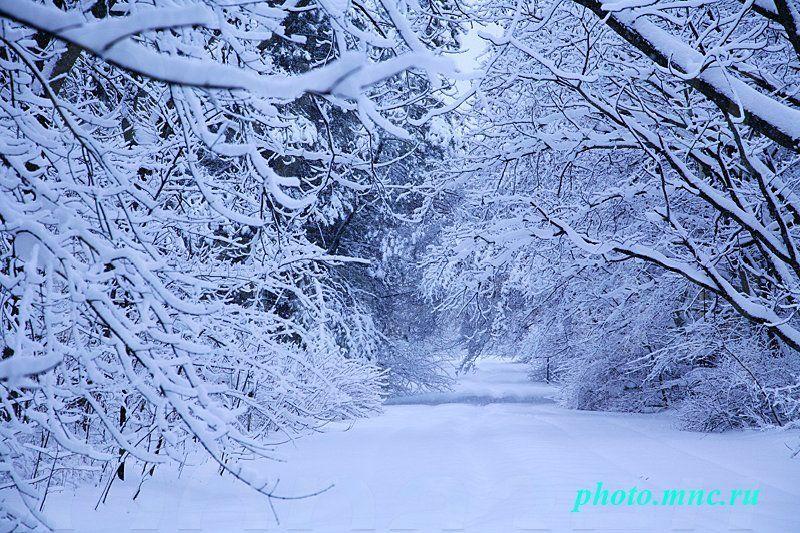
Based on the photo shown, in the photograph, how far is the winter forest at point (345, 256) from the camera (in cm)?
206

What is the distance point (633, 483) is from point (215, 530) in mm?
2952

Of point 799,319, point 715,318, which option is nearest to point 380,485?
point 715,318

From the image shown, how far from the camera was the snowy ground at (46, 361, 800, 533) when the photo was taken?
3.45 meters

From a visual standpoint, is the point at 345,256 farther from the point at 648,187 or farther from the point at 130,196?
the point at 130,196

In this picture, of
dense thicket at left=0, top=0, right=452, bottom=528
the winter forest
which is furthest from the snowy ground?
dense thicket at left=0, top=0, right=452, bottom=528

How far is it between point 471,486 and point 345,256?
2.86 meters

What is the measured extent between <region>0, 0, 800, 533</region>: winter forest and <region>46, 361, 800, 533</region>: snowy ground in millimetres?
35

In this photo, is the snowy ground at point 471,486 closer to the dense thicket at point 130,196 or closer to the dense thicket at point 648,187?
the dense thicket at point 130,196

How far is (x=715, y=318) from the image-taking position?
7145 millimetres

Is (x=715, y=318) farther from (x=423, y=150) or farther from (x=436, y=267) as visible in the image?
(x=423, y=150)

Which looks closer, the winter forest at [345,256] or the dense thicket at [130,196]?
the dense thicket at [130,196]

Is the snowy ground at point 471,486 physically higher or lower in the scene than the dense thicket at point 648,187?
lower

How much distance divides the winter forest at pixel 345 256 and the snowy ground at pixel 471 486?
35mm

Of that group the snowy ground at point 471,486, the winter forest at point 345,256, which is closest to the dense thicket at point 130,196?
the winter forest at point 345,256
